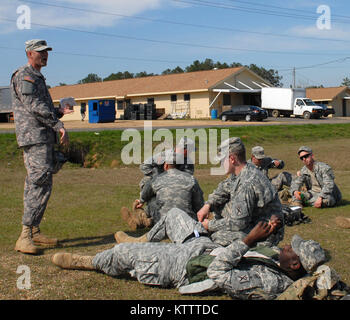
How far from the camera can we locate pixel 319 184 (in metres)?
9.06

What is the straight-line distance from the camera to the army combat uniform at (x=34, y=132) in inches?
225

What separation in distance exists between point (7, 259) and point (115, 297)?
1.74m

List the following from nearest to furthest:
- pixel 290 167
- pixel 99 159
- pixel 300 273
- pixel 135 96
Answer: pixel 300 273 → pixel 290 167 → pixel 99 159 → pixel 135 96

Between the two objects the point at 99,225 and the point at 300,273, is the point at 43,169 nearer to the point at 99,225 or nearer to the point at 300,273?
the point at 99,225

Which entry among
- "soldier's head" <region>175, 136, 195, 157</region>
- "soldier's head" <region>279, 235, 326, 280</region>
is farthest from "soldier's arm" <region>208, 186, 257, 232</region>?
"soldier's head" <region>175, 136, 195, 157</region>

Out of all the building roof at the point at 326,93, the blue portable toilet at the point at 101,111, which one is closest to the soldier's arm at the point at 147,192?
the blue portable toilet at the point at 101,111

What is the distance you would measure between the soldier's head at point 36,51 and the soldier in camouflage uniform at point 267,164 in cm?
375

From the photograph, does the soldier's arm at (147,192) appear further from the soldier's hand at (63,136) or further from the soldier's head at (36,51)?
the soldier's head at (36,51)

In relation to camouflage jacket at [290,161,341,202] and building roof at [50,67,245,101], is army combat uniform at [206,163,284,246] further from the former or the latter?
building roof at [50,67,245,101]

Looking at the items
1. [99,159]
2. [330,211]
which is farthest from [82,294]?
[99,159]

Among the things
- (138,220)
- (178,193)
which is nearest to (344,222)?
(178,193)

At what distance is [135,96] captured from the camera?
54062mm

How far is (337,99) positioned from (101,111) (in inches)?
1313
